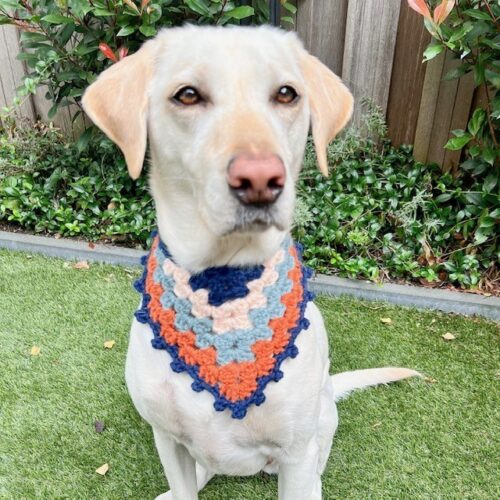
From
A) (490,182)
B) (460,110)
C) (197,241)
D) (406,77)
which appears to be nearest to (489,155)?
(490,182)

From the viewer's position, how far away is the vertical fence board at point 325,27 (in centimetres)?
392

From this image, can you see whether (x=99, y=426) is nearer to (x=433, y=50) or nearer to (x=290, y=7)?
(x=433, y=50)

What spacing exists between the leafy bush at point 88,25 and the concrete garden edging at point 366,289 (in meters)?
1.06

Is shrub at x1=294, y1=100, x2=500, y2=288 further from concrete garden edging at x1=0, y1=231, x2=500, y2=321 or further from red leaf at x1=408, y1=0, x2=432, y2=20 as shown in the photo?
red leaf at x1=408, y1=0, x2=432, y2=20

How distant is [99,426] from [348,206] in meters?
2.18

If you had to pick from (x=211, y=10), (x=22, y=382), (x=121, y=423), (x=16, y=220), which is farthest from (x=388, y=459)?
(x=16, y=220)

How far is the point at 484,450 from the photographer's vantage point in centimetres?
240

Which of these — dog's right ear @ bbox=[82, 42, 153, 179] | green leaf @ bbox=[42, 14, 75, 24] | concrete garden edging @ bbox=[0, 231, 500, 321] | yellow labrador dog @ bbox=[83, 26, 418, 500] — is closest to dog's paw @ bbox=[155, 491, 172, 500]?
yellow labrador dog @ bbox=[83, 26, 418, 500]

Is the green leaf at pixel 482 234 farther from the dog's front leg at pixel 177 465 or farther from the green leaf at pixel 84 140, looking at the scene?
the green leaf at pixel 84 140

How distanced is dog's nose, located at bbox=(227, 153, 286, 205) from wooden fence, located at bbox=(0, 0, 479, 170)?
9.30 feet

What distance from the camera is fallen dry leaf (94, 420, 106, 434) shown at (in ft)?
8.20

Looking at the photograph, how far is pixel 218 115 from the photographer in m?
1.40

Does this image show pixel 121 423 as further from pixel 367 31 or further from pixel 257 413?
pixel 367 31

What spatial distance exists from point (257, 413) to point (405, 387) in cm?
139
